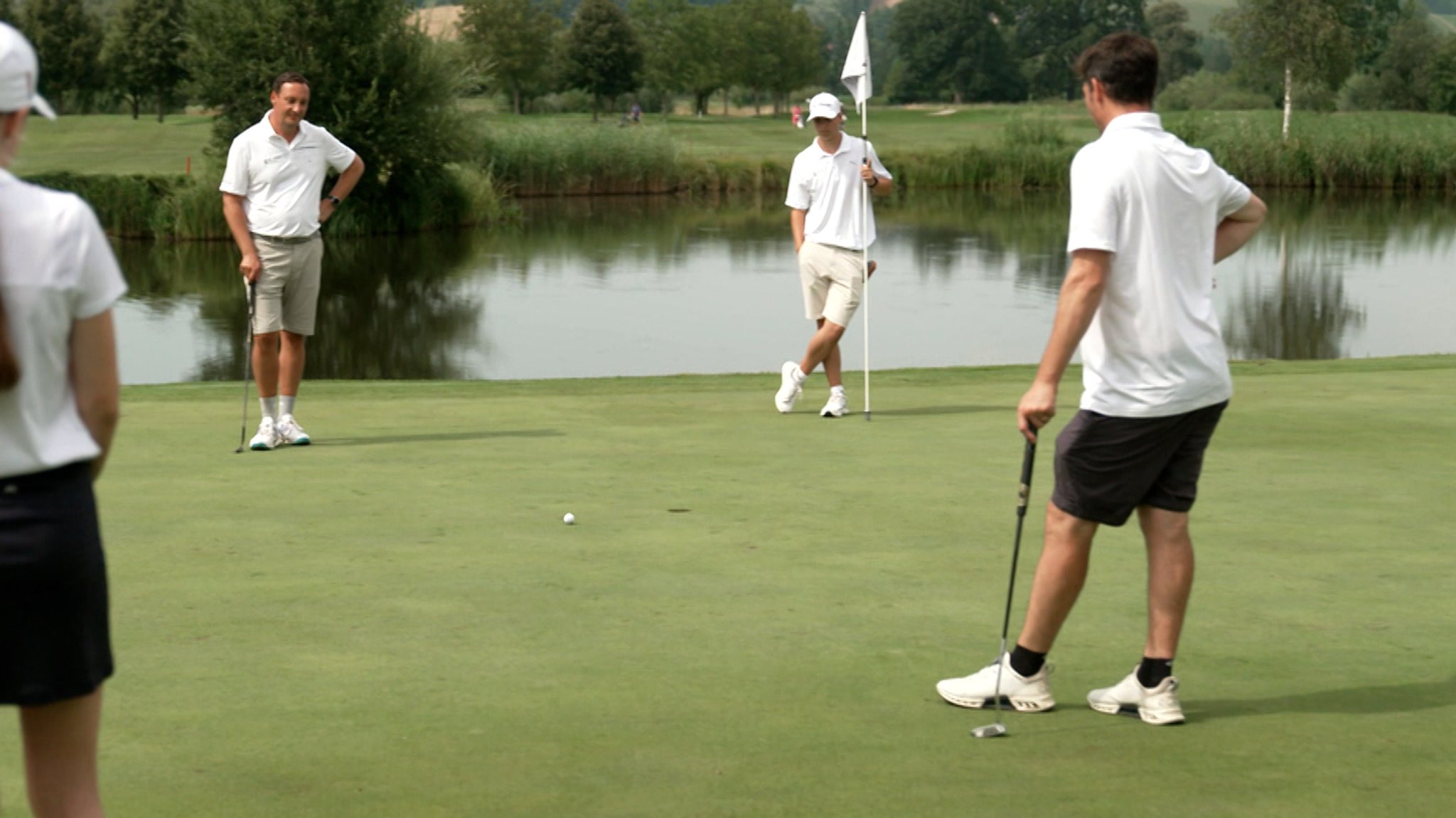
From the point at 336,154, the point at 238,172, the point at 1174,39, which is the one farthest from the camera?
the point at 1174,39

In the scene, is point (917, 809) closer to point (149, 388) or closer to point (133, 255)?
point (149, 388)

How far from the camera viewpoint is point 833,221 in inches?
422

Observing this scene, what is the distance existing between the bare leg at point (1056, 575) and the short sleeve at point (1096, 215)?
65 centimetres

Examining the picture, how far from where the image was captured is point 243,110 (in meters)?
42.9

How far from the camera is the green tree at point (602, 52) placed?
98562 millimetres

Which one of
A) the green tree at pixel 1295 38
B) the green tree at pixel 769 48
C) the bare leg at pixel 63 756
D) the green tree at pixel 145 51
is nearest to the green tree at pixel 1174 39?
the green tree at pixel 769 48

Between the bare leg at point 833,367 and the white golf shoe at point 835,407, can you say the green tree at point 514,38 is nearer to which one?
the bare leg at point 833,367

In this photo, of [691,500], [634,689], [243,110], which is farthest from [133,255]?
[634,689]

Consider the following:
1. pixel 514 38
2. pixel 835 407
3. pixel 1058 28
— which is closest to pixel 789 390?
pixel 835 407

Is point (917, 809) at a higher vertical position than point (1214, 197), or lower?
lower

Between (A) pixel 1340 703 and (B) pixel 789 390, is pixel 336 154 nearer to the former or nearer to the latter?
(B) pixel 789 390

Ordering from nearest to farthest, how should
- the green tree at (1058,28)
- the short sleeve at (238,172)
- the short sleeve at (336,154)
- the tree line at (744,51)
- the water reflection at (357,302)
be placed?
the short sleeve at (238,172) < the short sleeve at (336,154) < the water reflection at (357,302) < the tree line at (744,51) < the green tree at (1058,28)

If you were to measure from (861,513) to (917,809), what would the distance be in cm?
321

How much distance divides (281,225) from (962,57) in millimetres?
132082
